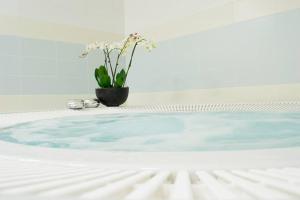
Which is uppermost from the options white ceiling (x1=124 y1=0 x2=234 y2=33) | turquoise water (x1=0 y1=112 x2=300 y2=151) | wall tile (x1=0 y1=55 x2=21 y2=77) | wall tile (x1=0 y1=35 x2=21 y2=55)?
white ceiling (x1=124 y1=0 x2=234 y2=33)

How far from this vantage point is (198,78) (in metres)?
3.29

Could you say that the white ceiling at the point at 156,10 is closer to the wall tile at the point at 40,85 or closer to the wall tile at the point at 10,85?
the wall tile at the point at 40,85

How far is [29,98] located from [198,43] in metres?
1.87

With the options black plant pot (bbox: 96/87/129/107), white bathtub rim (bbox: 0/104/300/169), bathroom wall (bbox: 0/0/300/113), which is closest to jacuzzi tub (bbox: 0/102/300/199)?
white bathtub rim (bbox: 0/104/300/169)

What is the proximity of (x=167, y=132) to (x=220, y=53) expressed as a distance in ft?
5.88

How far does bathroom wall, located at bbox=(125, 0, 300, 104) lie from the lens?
2.63 metres

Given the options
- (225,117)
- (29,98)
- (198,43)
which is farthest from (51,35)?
(225,117)

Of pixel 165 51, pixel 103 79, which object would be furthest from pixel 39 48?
pixel 165 51

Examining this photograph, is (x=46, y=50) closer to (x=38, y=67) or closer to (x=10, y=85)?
(x=38, y=67)

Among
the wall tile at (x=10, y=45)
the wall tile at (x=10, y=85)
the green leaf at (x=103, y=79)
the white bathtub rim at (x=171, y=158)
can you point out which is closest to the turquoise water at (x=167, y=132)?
the white bathtub rim at (x=171, y=158)

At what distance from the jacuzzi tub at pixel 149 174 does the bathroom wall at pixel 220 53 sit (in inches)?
88.7

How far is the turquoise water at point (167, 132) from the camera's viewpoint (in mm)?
1130

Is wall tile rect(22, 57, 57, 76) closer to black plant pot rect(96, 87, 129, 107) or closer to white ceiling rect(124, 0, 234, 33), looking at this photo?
black plant pot rect(96, 87, 129, 107)

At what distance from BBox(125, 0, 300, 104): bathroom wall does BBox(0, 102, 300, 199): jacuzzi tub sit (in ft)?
7.39
